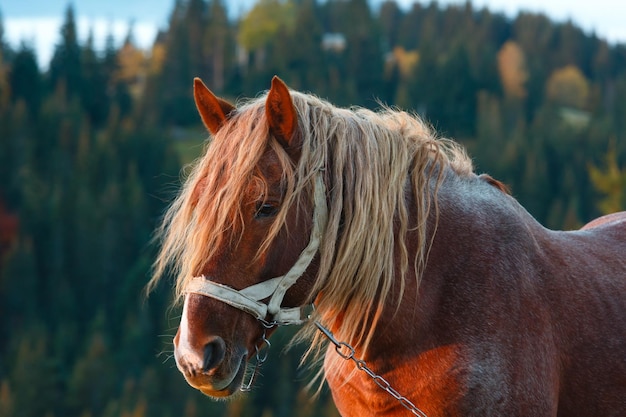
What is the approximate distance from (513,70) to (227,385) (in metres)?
146

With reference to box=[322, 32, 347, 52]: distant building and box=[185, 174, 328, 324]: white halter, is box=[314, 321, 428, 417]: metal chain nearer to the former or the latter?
box=[185, 174, 328, 324]: white halter

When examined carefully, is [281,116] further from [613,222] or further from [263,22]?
[263,22]

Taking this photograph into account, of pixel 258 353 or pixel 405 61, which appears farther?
pixel 405 61

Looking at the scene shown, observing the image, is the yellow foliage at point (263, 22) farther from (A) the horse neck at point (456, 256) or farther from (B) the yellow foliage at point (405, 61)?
(A) the horse neck at point (456, 256)

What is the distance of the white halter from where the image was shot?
3473 millimetres

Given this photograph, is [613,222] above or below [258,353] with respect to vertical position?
above

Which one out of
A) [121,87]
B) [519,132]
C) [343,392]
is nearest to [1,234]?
[121,87]

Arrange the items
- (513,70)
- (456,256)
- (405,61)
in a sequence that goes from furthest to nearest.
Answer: (405,61) < (513,70) < (456,256)

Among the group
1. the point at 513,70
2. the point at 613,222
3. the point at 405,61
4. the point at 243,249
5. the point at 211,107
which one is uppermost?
the point at 211,107

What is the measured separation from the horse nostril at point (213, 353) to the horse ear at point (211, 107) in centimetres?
102

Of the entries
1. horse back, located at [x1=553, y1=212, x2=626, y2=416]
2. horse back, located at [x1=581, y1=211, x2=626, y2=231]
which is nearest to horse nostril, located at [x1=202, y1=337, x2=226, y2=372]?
horse back, located at [x1=553, y1=212, x2=626, y2=416]

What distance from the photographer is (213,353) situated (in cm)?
343

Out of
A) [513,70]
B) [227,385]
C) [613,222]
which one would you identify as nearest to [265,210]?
[227,385]

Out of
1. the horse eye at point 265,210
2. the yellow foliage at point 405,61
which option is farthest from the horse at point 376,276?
the yellow foliage at point 405,61
